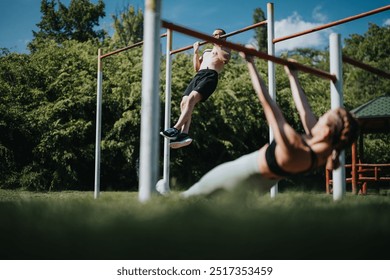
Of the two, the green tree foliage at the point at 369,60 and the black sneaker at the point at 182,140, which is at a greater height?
the green tree foliage at the point at 369,60

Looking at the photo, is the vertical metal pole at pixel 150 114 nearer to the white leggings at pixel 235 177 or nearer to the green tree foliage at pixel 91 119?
the white leggings at pixel 235 177

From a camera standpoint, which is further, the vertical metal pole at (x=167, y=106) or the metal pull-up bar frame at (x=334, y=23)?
the vertical metal pole at (x=167, y=106)

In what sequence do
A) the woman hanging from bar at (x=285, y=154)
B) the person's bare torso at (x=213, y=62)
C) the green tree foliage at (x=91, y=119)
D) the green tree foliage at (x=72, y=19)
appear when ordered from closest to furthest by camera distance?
1. the woman hanging from bar at (x=285, y=154)
2. the person's bare torso at (x=213, y=62)
3. the green tree foliage at (x=91, y=119)
4. the green tree foliage at (x=72, y=19)

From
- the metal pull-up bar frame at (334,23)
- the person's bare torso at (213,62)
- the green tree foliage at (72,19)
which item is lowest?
the person's bare torso at (213,62)

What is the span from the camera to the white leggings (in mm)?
2750

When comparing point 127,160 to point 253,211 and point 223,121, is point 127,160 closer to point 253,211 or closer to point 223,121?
point 223,121

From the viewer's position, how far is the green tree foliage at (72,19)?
983 inches

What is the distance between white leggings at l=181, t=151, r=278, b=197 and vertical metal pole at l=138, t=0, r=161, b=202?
19.6 inches

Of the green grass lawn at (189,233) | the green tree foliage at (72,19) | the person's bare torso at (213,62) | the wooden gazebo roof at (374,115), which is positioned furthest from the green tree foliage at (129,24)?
the green grass lawn at (189,233)

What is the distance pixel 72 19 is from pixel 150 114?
81.8 ft

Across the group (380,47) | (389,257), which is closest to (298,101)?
(389,257)

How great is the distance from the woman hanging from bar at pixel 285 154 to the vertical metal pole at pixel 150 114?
0.51 metres
